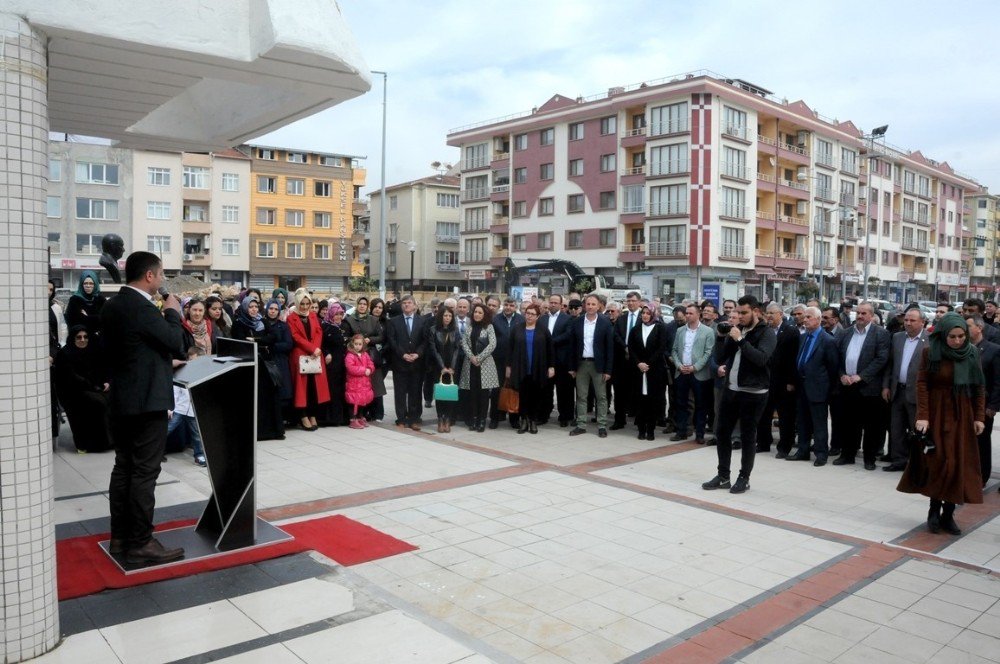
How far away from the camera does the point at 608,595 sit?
16.4ft

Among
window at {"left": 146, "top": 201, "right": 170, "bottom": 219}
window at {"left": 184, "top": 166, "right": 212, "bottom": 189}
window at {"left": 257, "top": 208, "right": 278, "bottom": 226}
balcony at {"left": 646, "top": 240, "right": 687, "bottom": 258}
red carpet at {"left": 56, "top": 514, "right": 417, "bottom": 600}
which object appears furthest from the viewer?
window at {"left": 257, "top": 208, "right": 278, "bottom": 226}

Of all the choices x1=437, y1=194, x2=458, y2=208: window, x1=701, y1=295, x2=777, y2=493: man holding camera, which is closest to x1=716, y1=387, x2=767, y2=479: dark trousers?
x1=701, y1=295, x2=777, y2=493: man holding camera

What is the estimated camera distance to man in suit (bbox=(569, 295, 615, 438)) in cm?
1073

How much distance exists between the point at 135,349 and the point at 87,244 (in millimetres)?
52522

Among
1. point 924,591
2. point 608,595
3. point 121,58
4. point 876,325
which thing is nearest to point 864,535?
point 924,591

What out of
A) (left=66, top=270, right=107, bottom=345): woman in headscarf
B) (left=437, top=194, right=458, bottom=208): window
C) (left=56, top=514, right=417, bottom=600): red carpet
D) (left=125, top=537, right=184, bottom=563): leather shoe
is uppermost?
(left=437, top=194, right=458, bottom=208): window

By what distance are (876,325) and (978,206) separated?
102 metres

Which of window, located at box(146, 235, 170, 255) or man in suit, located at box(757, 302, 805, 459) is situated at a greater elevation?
window, located at box(146, 235, 170, 255)

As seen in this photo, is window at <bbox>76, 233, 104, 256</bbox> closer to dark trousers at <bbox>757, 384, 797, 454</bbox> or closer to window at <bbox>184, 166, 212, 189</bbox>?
window at <bbox>184, 166, 212, 189</bbox>

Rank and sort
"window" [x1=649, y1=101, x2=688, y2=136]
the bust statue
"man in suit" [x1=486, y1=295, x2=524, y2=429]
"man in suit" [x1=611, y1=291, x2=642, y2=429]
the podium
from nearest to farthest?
the podium, the bust statue, "man in suit" [x1=486, y1=295, x2=524, y2=429], "man in suit" [x1=611, y1=291, x2=642, y2=429], "window" [x1=649, y1=101, x2=688, y2=136]

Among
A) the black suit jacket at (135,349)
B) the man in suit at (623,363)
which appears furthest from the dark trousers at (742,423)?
the black suit jacket at (135,349)

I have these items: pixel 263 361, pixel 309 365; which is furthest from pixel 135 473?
pixel 309 365

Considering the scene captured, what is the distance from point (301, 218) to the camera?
60.0m

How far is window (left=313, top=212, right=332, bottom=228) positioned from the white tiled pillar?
2302 inches
